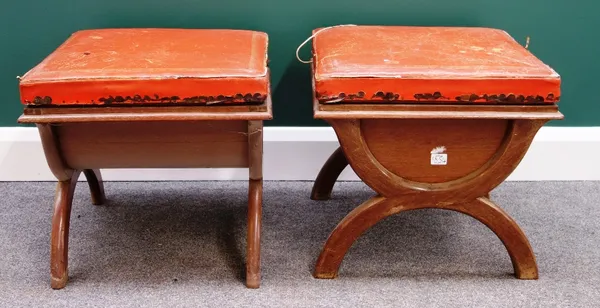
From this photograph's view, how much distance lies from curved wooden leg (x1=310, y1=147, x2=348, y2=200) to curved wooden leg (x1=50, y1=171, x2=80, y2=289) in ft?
2.08

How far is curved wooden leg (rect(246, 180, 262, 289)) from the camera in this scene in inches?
55.3

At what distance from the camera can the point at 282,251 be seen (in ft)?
5.09

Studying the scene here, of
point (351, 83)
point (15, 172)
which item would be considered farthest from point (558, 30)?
point (15, 172)

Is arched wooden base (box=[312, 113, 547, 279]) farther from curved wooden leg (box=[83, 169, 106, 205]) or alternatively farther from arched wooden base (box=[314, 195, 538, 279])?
curved wooden leg (box=[83, 169, 106, 205])

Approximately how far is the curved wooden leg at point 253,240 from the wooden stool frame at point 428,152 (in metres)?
0.14

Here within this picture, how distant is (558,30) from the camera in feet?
5.74

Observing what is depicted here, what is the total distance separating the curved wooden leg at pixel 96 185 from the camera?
1.71m

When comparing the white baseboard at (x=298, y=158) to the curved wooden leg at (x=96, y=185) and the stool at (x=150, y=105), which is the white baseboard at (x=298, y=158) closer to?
the curved wooden leg at (x=96, y=185)

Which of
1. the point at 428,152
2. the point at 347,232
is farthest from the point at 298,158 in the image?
the point at 428,152

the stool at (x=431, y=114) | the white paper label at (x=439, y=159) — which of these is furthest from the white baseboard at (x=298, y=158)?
the white paper label at (x=439, y=159)

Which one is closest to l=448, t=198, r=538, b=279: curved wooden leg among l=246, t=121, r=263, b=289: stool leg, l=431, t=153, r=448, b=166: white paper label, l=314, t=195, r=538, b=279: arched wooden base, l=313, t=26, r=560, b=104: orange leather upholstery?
l=314, t=195, r=538, b=279: arched wooden base

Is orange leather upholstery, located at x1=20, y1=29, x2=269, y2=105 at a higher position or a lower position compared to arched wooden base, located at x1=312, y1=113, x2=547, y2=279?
higher

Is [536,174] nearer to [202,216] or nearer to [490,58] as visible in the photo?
[490,58]

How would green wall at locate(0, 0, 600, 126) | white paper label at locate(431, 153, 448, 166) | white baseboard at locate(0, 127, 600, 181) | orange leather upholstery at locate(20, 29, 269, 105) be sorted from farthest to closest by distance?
white baseboard at locate(0, 127, 600, 181) → green wall at locate(0, 0, 600, 126) → white paper label at locate(431, 153, 448, 166) → orange leather upholstery at locate(20, 29, 269, 105)
